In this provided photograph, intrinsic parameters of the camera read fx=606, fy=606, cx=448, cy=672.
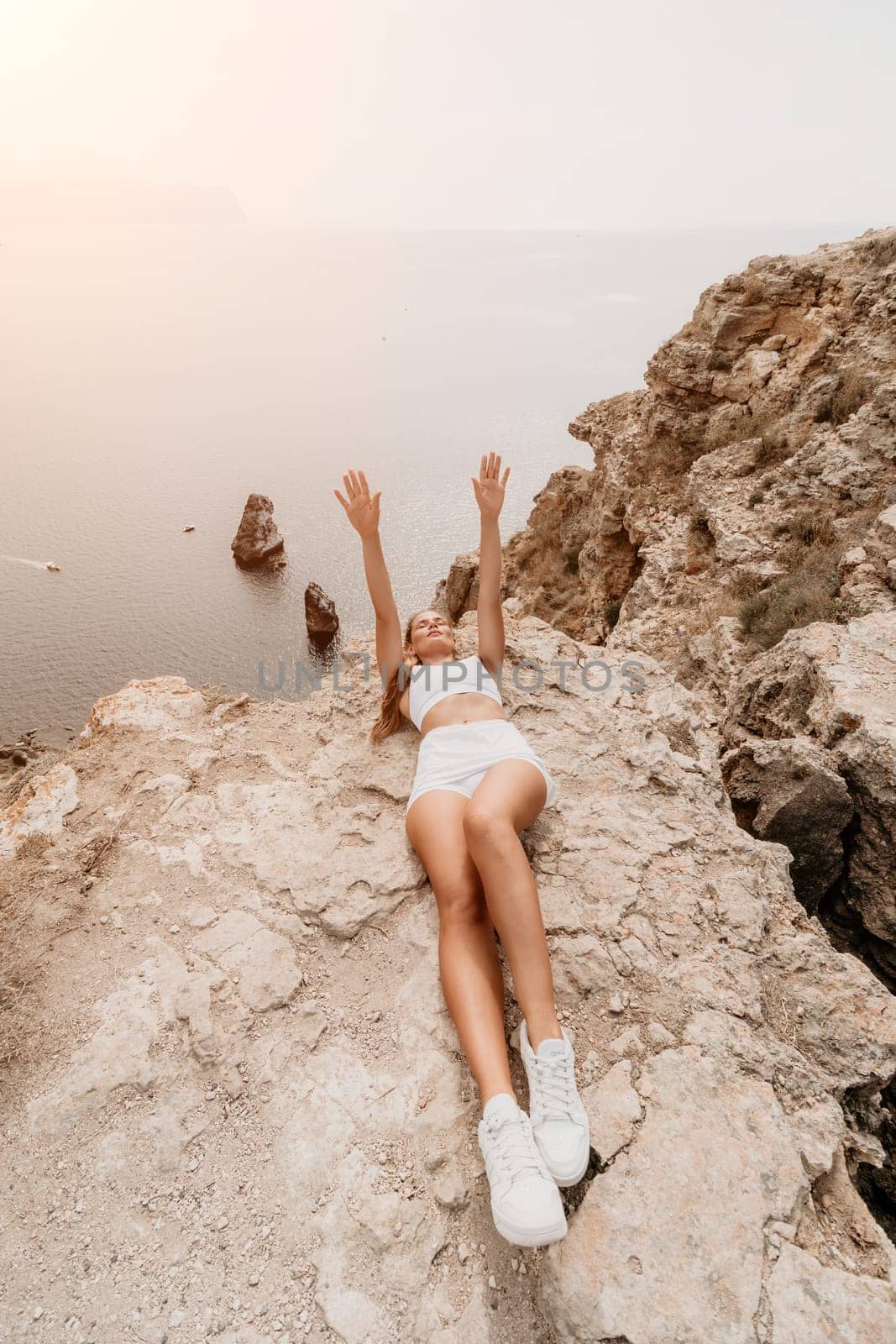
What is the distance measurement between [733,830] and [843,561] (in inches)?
163

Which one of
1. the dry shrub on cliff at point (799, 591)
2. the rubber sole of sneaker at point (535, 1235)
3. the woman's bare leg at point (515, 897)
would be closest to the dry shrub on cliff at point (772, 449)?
the dry shrub on cliff at point (799, 591)

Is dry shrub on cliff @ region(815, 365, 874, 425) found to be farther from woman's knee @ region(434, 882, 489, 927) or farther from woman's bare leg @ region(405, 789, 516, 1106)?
woman's knee @ region(434, 882, 489, 927)

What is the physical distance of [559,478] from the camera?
52.3 ft

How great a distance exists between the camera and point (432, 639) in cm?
466

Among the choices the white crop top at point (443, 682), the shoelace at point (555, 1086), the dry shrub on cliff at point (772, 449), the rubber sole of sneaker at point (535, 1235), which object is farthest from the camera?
the dry shrub on cliff at point (772, 449)

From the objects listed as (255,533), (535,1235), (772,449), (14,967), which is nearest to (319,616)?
(255,533)

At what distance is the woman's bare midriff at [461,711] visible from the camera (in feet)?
13.6

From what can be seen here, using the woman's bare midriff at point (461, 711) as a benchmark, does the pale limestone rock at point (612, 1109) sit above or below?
below

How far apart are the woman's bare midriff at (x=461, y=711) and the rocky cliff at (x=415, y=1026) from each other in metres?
0.48

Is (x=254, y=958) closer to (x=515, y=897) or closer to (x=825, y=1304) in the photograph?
(x=515, y=897)

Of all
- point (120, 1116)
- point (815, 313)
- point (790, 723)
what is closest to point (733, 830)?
point (790, 723)

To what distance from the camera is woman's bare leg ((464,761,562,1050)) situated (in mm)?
2756

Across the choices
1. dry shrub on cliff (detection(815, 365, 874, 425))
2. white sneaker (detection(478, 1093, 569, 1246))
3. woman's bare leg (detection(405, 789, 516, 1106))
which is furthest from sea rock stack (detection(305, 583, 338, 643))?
white sneaker (detection(478, 1093, 569, 1246))

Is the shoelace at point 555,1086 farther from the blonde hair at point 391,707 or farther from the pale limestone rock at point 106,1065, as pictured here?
the blonde hair at point 391,707
